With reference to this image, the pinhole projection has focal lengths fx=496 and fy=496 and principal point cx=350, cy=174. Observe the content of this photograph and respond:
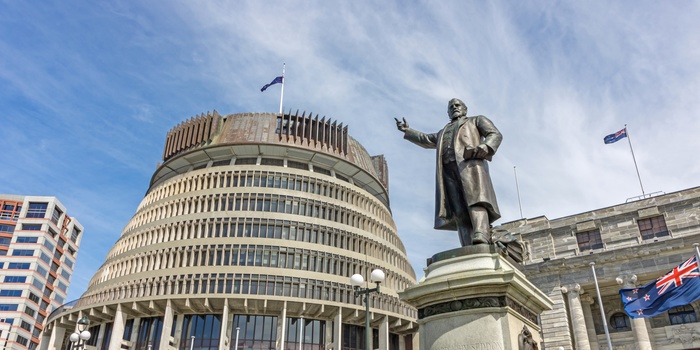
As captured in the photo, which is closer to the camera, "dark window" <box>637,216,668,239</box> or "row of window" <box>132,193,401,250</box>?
"dark window" <box>637,216,668,239</box>

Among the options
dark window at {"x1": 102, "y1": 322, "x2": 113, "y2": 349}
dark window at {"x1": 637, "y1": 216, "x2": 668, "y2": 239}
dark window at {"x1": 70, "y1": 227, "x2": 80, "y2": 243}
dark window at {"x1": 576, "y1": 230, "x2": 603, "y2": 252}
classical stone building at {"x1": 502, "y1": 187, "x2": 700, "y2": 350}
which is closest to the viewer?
classical stone building at {"x1": 502, "y1": 187, "x2": 700, "y2": 350}

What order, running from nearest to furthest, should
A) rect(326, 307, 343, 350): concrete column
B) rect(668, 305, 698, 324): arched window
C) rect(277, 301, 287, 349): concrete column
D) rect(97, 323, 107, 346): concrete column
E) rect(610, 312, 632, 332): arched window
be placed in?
rect(668, 305, 698, 324): arched window < rect(610, 312, 632, 332): arched window < rect(277, 301, 287, 349): concrete column < rect(326, 307, 343, 350): concrete column < rect(97, 323, 107, 346): concrete column

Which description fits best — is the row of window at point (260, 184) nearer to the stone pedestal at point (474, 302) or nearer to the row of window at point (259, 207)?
the row of window at point (259, 207)

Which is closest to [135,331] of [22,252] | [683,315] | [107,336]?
[107,336]

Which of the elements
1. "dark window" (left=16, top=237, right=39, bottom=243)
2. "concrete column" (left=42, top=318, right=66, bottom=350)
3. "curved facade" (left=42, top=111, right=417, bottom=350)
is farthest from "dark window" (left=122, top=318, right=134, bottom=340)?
"dark window" (left=16, top=237, right=39, bottom=243)

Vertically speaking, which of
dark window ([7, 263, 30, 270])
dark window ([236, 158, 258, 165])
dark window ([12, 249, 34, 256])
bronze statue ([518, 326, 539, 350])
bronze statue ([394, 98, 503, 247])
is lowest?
Answer: bronze statue ([518, 326, 539, 350])

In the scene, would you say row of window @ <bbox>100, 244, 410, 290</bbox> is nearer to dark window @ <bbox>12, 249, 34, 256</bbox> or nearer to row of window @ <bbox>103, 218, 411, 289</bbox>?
row of window @ <bbox>103, 218, 411, 289</bbox>

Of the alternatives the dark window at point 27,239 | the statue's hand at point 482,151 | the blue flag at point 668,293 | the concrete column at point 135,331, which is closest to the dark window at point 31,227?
the dark window at point 27,239

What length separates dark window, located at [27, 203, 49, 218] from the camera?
374 feet

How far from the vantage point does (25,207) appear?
373ft

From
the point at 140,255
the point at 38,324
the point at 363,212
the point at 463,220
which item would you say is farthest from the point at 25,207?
the point at 463,220

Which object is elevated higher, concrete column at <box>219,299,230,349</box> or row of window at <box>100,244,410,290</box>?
row of window at <box>100,244,410,290</box>

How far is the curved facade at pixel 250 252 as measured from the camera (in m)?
61.0

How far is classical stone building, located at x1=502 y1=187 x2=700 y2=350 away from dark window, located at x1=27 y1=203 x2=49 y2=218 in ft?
369
